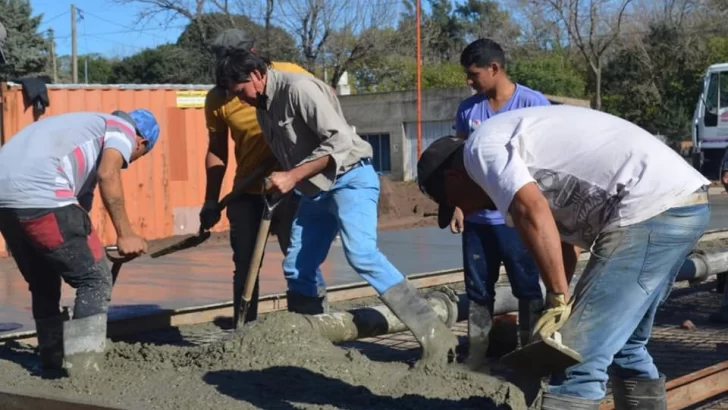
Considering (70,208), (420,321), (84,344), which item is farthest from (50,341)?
(420,321)

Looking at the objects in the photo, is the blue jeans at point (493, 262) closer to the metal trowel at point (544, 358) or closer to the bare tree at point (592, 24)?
the metal trowel at point (544, 358)

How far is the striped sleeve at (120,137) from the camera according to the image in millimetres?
5270

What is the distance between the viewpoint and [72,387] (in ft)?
16.3

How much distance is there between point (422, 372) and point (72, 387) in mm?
1686

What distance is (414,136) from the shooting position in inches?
1210

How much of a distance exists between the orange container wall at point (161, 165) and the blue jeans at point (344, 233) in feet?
29.7

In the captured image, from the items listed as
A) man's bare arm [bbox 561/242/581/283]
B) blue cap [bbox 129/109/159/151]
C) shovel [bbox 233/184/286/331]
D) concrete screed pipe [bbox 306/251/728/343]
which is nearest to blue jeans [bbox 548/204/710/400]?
man's bare arm [bbox 561/242/581/283]

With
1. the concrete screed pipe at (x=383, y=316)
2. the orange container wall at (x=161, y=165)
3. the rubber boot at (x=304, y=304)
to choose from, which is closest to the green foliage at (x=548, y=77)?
the orange container wall at (x=161, y=165)

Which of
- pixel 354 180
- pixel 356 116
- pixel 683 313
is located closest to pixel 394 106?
pixel 356 116

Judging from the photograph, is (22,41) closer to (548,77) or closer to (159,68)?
(159,68)

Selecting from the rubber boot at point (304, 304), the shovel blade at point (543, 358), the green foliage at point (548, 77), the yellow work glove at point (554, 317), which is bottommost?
the rubber boot at point (304, 304)

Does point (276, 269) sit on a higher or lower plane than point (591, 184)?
lower

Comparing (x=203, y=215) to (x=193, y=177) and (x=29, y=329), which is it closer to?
(x=29, y=329)

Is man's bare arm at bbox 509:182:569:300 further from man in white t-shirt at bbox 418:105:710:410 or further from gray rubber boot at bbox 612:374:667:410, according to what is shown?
gray rubber boot at bbox 612:374:667:410
